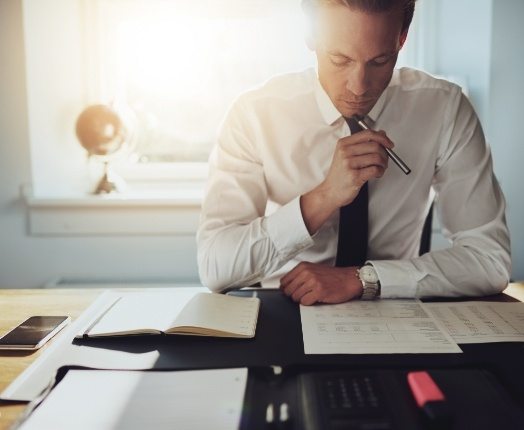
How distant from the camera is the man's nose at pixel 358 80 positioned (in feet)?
3.85

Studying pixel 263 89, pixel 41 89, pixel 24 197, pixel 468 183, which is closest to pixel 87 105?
pixel 41 89

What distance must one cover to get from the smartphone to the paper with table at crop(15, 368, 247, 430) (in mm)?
185

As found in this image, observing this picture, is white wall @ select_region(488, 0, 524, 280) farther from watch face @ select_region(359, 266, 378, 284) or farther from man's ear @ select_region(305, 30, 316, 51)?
watch face @ select_region(359, 266, 378, 284)

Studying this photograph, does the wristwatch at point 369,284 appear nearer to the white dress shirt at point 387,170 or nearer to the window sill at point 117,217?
the white dress shirt at point 387,170

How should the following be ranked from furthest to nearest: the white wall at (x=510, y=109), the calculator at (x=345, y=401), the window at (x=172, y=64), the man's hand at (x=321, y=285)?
the window at (x=172, y=64) → the white wall at (x=510, y=109) → the man's hand at (x=321, y=285) → the calculator at (x=345, y=401)

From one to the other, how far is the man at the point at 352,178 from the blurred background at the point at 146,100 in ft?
2.93

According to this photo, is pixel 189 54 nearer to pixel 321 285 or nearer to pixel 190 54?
pixel 190 54

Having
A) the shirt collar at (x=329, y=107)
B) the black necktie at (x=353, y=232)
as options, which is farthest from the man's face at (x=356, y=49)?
the black necktie at (x=353, y=232)

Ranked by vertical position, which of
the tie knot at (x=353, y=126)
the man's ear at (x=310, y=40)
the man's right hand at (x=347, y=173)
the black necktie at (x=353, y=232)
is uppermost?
the man's ear at (x=310, y=40)

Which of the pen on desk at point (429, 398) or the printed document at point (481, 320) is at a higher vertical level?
the pen on desk at point (429, 398)

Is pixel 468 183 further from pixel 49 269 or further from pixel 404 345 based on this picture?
pixel 49 269

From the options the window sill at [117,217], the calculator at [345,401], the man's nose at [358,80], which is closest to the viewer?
the calculator at [345,401]

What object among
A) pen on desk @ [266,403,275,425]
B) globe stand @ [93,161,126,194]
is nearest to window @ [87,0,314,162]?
globe stand @ [93,161,126,194]

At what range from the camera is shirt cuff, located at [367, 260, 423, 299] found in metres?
1.09
